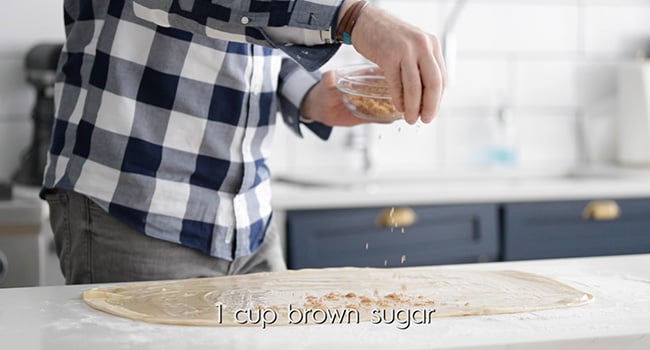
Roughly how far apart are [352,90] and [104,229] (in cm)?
39

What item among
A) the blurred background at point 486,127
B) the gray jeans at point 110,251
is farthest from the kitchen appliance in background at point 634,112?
the gray jeans at point 110,251

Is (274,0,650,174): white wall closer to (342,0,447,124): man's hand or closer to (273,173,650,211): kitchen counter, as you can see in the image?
(273,173,650,211): kitchen counter

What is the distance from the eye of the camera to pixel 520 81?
8.76ft

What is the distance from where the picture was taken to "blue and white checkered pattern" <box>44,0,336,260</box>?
1237mm

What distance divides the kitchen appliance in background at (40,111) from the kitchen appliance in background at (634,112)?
5.10ft

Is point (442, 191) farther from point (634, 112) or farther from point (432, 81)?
point (432, 81)

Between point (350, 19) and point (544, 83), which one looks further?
point (544, 83)

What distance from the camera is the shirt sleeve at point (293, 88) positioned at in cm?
144

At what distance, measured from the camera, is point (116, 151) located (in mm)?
1237

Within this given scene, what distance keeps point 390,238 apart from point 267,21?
3.75ft

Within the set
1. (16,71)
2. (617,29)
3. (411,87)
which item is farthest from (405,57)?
(617,29)

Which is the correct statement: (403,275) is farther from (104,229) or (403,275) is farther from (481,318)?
(104,229)

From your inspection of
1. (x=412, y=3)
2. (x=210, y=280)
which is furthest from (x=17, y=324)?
(x=412, y=3)

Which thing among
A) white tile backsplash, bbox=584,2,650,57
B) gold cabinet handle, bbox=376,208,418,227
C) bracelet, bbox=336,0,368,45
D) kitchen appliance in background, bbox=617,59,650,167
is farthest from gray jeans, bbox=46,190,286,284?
white tile backsplash, bbox=584,2,650,57
